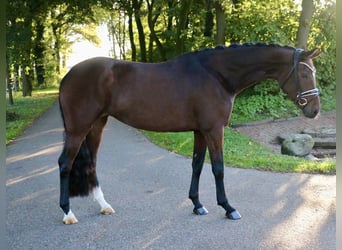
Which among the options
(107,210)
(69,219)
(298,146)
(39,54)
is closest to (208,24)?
(298,146)

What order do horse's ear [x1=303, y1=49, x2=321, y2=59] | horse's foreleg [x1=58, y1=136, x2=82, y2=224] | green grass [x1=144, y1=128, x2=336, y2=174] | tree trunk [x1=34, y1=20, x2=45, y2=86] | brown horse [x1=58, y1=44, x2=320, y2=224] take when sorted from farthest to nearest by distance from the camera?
1. tree trunk [x1=34, y1=20, x2=45, y2=86]
2. green grass [x1=144, y1=128, x2=336, y2=174]
3. horse's foreleg [x1=58, y1=136, x2=82, y2=224]
4. brown horse [x1=58, y1=44, x2=320, y2=224]
5. horse's ear [x1=303, y1=49, x2=321, y2=59]

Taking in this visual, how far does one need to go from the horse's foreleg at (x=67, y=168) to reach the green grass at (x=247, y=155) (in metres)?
3.16

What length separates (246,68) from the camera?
4.23 meters

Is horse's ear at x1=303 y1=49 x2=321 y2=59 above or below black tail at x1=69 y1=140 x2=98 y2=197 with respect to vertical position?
above

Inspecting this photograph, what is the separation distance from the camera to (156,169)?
658cm

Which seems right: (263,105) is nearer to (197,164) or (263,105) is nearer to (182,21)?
(182,21)

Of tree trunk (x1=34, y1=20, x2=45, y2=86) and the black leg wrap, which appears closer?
the black leg wrap

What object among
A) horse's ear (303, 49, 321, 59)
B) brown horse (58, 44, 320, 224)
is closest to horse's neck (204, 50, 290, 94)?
brown horse (58, 44, 320, 224)

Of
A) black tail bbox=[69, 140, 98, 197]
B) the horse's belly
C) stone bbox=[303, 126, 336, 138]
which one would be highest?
the horse's belly

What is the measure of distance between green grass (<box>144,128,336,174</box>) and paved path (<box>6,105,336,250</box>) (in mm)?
317

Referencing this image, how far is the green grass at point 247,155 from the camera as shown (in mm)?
6273

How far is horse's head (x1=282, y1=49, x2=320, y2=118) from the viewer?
403 centimetres

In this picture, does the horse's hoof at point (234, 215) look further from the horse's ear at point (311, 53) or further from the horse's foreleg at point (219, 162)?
the horse's ear at point (311, 53)

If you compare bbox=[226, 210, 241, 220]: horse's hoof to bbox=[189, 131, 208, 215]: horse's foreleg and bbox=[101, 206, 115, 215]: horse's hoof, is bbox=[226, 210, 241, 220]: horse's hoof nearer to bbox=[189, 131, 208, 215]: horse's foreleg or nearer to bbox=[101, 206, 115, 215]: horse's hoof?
bbox=[189, 131, 208, 215]: horse's foreleg
